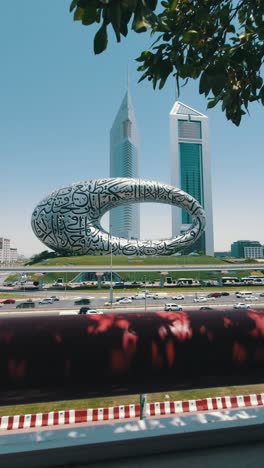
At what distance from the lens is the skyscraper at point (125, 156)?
156m

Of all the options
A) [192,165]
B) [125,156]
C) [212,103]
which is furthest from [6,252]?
[212,103]

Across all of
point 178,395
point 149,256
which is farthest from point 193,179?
point 178,395

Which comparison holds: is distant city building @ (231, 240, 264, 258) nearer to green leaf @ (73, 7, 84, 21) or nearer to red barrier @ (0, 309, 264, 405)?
red barrier @ (0, 309, 264, 405)

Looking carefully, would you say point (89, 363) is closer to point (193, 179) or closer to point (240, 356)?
point (240, 356)

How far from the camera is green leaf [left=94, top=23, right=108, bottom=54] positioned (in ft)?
4.86

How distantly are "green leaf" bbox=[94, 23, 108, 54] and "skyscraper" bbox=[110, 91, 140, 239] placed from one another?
5926 inches

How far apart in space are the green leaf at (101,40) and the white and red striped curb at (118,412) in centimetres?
619

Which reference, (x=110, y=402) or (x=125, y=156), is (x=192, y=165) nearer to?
(x=125, y=156)

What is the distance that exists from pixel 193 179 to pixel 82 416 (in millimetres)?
98698

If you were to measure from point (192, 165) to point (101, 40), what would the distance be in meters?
104

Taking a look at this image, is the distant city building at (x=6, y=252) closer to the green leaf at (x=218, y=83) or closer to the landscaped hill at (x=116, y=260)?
the landscaped hill at (x=116, y=260)

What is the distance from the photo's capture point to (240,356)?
1350mm

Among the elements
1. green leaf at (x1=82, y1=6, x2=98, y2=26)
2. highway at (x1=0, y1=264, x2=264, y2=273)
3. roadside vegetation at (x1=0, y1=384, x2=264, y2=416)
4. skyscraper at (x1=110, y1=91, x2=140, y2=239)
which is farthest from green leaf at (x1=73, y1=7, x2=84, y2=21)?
skyscraper at (x1=110, y1=91, x2=140, y2=239)

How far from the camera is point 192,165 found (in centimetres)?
10056
